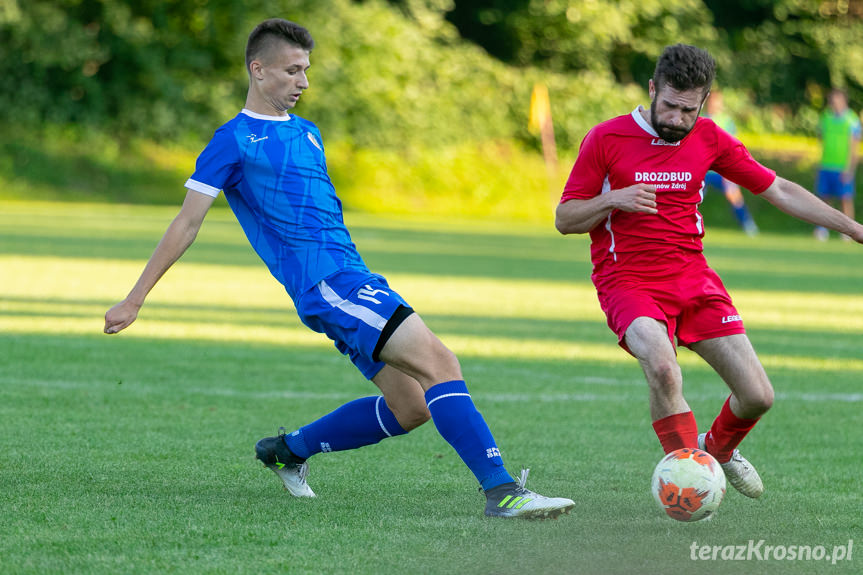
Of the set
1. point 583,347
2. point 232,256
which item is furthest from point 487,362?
point 232,256

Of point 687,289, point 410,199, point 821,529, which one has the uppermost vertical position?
point 687,289

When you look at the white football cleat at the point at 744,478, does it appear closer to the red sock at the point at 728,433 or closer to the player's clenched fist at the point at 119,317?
the red sock at the point at 728,433

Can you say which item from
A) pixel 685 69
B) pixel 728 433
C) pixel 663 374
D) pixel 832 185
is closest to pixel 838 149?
pixel 832 185

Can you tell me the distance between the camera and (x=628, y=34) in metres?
40.9

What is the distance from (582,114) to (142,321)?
1047 inches

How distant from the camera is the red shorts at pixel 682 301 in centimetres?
526

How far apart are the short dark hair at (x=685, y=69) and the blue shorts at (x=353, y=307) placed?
1.36 metres

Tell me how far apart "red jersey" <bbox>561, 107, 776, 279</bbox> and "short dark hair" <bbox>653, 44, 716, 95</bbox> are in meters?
0.29

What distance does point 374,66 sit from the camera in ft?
117

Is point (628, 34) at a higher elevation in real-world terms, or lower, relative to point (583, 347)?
higher

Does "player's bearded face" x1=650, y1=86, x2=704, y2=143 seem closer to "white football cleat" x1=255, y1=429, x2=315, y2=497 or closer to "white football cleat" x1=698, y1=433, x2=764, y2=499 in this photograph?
"white football cleat" x1=698, y1=433, x2=764, y2=499

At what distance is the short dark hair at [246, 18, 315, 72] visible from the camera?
16.5 feet

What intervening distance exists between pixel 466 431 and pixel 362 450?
4.90 feet

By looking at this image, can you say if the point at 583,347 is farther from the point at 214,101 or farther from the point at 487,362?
the point at 214,101
